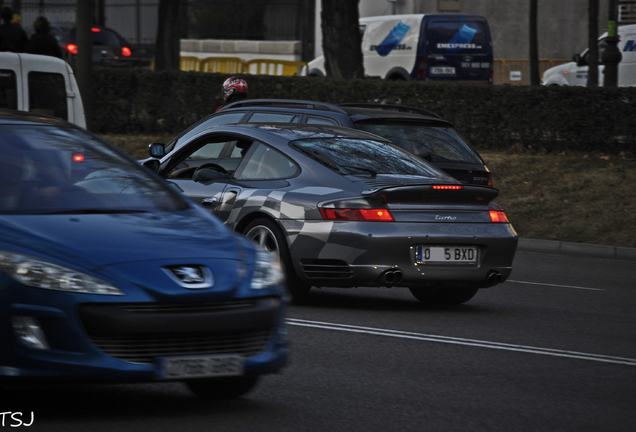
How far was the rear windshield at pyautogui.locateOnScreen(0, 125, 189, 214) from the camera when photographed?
564cm

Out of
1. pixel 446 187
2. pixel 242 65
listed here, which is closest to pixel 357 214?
pixel 446 187

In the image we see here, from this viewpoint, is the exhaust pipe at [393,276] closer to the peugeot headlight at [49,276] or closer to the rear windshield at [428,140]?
the rear windshield at [428,140]

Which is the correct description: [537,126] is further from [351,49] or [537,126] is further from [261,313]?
[261,313]

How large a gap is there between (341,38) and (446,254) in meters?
14.1

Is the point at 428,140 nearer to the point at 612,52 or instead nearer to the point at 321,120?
the point at 321,120

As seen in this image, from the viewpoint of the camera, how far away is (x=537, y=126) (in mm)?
19359

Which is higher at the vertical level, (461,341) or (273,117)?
(273,117)

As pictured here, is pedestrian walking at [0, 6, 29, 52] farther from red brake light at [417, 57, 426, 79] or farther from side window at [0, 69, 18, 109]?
red brake light at [417, 57, 426, 79]

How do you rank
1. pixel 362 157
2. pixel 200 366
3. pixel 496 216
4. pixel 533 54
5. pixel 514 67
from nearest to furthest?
pixel 200 366, pixel 496 216, pixel 362 157, pixel 533 54, pixel 514 67

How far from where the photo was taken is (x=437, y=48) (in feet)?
90.5

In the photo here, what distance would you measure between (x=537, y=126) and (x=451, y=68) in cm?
863

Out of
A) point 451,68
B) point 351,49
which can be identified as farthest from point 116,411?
point 451,68

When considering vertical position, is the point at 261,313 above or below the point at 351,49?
below

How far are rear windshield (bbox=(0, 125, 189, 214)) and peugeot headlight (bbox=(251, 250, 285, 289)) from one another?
645 mm
